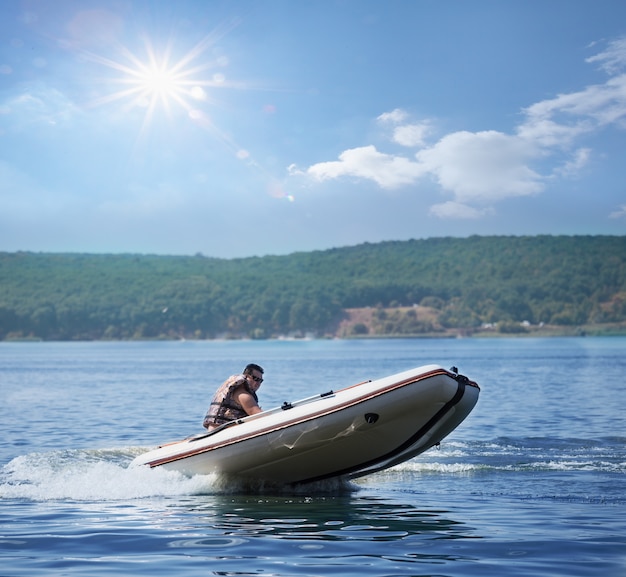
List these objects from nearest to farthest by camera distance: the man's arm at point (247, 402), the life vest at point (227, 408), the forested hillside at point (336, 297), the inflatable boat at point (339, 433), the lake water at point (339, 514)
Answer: the lake water at point (339, 514)
the inflatable boat at point (339, 433)
the man's arm at point (247, 402)
the life vest at point (227, 408)
the forested hillside at point (336, 297)

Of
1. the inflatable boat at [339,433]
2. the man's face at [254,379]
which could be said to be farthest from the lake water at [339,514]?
the man's face at [254,379]

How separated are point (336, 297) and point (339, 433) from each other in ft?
498

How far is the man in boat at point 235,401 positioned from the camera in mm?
11305

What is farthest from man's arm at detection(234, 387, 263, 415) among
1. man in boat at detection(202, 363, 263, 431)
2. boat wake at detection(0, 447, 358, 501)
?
boat wake at detection(0, 447, 358, 501)

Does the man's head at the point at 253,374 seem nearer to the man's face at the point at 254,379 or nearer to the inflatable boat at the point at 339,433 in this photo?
the man's face at the point at 254,379

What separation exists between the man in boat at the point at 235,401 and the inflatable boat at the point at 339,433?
0.80 ft

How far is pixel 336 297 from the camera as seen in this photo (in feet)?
533

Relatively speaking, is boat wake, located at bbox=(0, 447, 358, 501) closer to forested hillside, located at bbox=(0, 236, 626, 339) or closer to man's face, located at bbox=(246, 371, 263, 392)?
man's face, located at bbox=(246, 371, 263, 392)

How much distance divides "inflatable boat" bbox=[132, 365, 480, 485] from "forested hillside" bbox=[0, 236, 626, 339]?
14439cm

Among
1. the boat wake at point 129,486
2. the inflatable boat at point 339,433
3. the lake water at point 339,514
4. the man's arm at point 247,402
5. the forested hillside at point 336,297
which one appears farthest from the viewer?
the forested hillside at point 336,297

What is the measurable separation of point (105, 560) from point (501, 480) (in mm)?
6090

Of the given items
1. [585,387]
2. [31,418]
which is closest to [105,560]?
[31,418]

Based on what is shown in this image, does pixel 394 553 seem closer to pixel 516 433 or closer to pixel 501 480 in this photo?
pixel 501 480

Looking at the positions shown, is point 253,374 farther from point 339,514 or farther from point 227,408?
point 339,514
